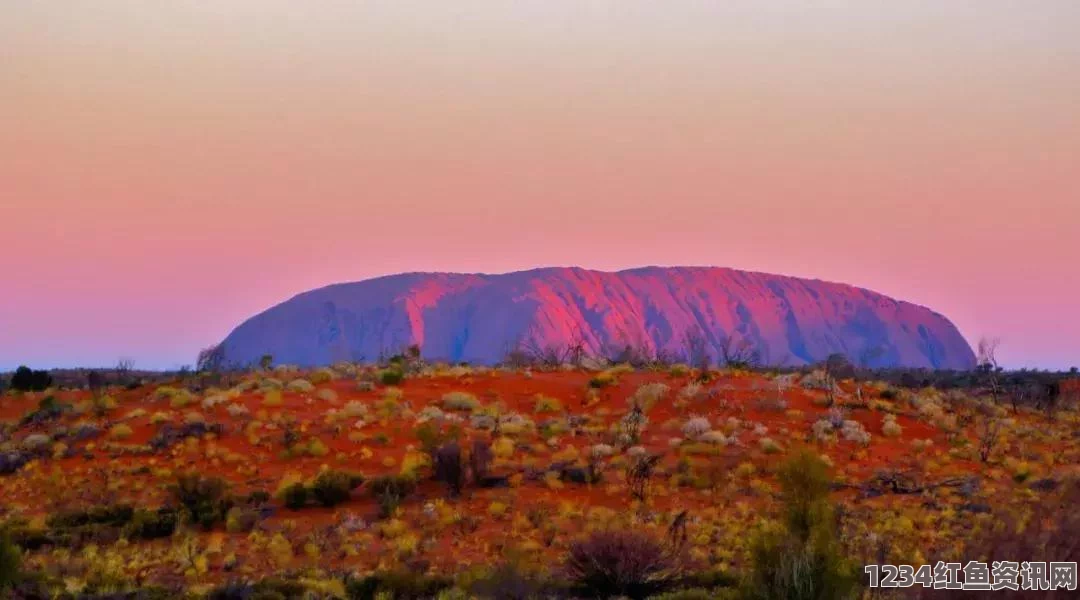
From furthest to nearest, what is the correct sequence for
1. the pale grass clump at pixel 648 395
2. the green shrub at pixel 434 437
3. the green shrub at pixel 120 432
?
the pale grass clump at pixel 648 395, the green shrub at pixel 120 432, the green shrub at pixel 434 437

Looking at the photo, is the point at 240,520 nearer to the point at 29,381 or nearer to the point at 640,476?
the point at 640,476

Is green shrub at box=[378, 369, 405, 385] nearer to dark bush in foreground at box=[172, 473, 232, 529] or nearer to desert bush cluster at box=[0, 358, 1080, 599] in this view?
desert bush cluster at box=[0, 358, 1080, 599]

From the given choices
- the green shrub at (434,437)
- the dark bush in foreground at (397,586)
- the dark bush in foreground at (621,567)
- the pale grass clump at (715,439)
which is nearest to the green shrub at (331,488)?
the green shrub at (434,437)

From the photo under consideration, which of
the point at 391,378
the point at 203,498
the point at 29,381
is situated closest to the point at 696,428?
the point at 391,378

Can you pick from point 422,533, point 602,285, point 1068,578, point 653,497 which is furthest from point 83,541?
point 602,285

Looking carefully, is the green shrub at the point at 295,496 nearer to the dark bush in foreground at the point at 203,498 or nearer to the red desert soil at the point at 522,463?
the red desert soil at the point at 522,463

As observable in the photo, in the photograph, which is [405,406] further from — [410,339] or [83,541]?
[410,339]
